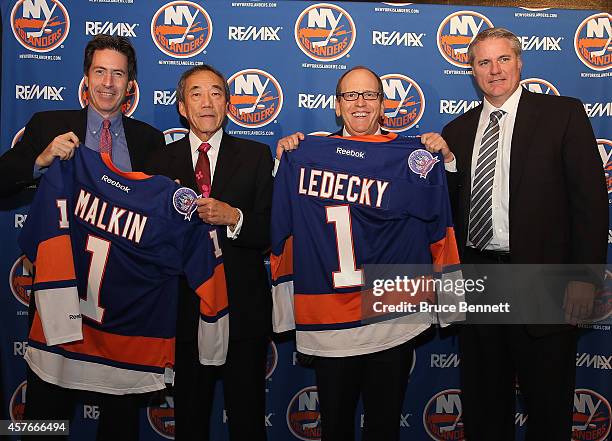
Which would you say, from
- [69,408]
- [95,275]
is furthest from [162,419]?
[95,275]

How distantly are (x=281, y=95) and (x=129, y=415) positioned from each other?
2.04m

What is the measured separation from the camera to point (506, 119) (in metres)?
2.66

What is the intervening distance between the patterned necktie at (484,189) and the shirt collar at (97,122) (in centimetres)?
176

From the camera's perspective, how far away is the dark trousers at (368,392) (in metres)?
2.32

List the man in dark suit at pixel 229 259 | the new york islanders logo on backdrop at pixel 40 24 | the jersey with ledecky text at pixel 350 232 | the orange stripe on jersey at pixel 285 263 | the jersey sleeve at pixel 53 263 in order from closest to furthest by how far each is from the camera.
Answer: the jersey sleeve at pixel 53 263
the jersey with ledecky text at pixel 350 232
the man in dark suit at pixel 229 259
the orange stripe on jersey at pixel 285 263
the new york islanders logo on backdrop at pixel 40 24

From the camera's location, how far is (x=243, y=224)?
2428mm

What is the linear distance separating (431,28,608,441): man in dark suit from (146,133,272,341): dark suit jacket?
857 millimetres

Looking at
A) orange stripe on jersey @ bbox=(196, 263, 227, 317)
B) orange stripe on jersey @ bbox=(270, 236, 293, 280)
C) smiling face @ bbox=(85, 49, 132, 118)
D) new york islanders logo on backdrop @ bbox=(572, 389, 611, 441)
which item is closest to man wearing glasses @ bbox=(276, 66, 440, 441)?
orange stripe on jersey @ bbox=(270, 236, 293, 280)

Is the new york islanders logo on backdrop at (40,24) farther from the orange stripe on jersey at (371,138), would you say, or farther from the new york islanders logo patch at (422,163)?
the new york islanders logo patch at (422,163)

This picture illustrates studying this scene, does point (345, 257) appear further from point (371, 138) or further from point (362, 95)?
point (362, 95)

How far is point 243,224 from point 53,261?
2.64ft

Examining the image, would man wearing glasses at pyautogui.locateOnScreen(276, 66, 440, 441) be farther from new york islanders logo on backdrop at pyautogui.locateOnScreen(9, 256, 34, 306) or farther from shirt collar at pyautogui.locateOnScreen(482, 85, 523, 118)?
new york islanders logo on backdrop at pyautogui.locateOnScreen(9, 256, 34, 306)

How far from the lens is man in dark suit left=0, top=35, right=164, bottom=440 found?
237cm

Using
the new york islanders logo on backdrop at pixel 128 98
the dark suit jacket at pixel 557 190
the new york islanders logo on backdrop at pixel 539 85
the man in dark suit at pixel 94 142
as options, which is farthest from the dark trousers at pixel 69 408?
the new york islanders logo on backdrop at pixel 539 85
